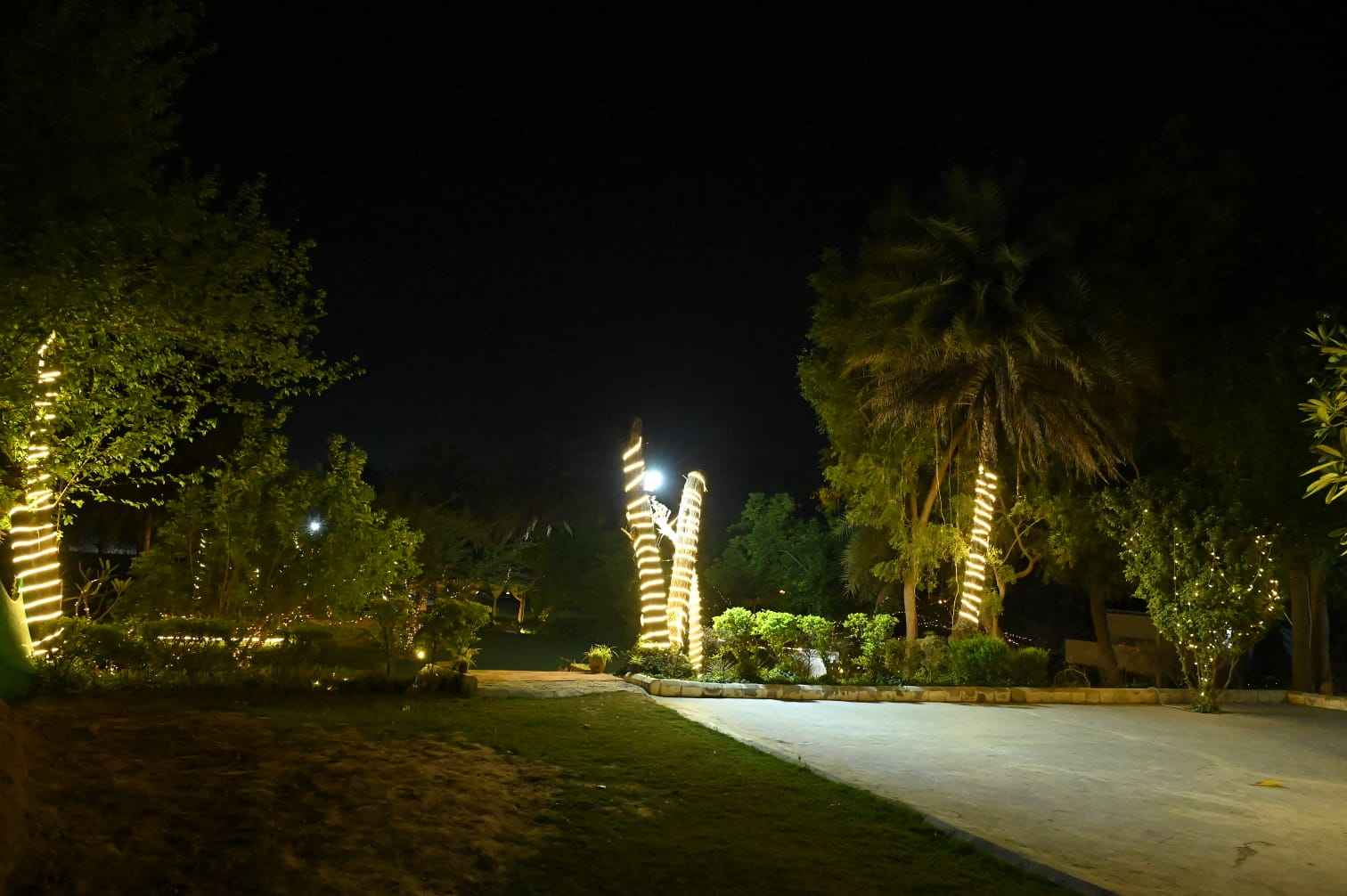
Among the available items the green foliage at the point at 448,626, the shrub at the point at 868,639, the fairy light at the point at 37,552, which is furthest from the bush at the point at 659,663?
the fairy light at the point at 37,552

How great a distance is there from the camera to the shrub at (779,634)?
15.4 metres

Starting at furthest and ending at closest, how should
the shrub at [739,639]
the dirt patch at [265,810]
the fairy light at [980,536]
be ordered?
the fairy light at [980,536] < the shrub at [739,639] < the dirt patch at [265,810]

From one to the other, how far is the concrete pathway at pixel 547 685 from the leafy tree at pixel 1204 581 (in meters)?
8.42

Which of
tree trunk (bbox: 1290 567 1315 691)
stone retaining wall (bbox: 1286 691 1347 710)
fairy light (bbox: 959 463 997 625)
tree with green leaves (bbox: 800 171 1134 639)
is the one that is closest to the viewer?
stone retaining wall (bbox: 1286 691 1347 710)

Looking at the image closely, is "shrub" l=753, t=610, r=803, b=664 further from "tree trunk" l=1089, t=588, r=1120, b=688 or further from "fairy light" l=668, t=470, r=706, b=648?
"tree trunk" l=1089, t=588, r=1120, b=688

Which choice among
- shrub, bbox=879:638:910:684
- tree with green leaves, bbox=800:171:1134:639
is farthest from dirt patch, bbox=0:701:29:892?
tree with green leaves, bbox=800:171:1134:639

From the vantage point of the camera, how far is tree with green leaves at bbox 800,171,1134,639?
16.5 m

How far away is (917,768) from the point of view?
8.78 m

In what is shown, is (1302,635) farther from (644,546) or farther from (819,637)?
(644,546)

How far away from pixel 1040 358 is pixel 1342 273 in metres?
4.92

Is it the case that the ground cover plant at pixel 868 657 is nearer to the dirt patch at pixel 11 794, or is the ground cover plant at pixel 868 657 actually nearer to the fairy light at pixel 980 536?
the fairy light at pixel 980 536

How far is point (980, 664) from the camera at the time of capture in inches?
600

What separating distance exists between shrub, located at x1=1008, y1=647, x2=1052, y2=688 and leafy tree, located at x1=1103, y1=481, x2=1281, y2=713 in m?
1.89

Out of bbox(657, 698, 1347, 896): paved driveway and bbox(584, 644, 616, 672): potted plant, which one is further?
bbox(584, 644, 616, 672): potted plant
